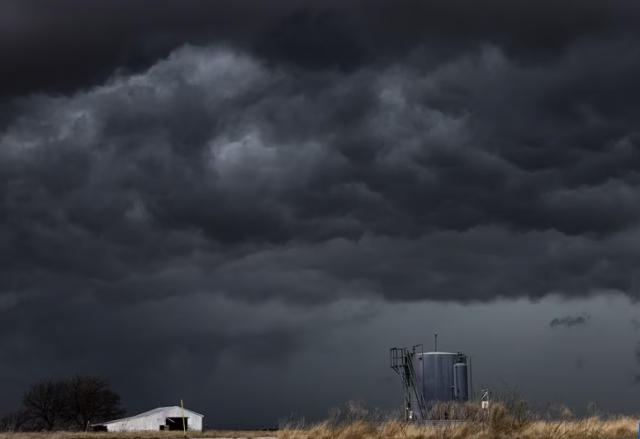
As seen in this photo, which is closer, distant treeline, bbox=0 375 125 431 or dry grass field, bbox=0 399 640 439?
dry grass field, bbox=0 399 640 439

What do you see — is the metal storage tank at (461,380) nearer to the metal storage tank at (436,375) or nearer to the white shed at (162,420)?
the metal storage tank at (436,375)

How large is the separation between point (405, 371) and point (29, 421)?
82592 mm

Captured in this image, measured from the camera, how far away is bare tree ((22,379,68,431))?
393 ft

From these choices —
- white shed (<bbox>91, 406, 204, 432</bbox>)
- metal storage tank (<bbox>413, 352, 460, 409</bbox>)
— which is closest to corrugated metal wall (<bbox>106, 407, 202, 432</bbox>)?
white shed (<bbox>91, 406, 204, 432</bbox>)

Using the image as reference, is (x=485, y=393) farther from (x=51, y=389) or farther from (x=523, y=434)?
(x=51, y=389)

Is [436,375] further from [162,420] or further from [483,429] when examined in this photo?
[162,420]

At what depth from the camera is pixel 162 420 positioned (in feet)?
314

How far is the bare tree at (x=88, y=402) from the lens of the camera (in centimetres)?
11769

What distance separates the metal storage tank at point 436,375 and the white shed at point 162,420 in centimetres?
4752

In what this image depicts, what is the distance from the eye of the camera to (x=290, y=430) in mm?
31469

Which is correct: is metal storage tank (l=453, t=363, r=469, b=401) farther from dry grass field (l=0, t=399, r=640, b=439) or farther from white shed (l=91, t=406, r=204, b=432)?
white shed (l=91, t=406, r=204, b=432)

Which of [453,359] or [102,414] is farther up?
[453,359]

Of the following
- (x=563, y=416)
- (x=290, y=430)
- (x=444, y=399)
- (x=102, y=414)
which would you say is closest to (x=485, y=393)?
(x=563, y=416)

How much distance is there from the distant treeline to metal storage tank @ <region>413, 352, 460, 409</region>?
250 feet
